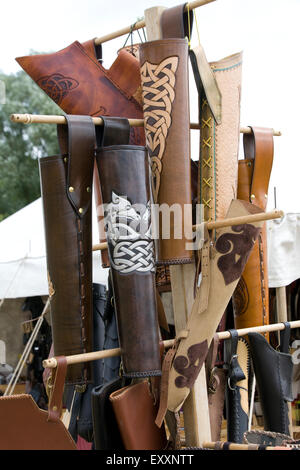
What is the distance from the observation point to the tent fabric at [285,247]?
124 inches

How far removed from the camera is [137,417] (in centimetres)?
138

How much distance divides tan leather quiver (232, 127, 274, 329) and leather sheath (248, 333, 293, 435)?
11cm

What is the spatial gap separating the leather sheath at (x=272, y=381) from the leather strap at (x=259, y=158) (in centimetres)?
42

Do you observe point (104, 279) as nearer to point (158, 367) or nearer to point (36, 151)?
point (158, 367)

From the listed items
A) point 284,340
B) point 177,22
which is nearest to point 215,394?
point 284,340

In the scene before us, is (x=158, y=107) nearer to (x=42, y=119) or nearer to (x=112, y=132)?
(x=112, y=132)

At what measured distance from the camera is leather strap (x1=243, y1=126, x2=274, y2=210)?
1724mm

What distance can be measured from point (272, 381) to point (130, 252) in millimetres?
638

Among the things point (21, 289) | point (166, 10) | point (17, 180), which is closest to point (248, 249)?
point (166, 10)

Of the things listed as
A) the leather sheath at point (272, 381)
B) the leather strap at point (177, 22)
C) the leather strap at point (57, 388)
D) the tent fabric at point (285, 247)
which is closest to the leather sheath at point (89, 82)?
the leather strap at point (177, 22)

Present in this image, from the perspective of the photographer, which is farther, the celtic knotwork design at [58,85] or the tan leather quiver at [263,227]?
the tan leather quiver at [263,227]

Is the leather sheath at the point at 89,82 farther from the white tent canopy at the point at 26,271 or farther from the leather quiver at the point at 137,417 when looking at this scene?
the white tent canopy at the point at 26,271

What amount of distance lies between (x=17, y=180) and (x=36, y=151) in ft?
2.95

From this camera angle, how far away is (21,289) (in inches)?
144
